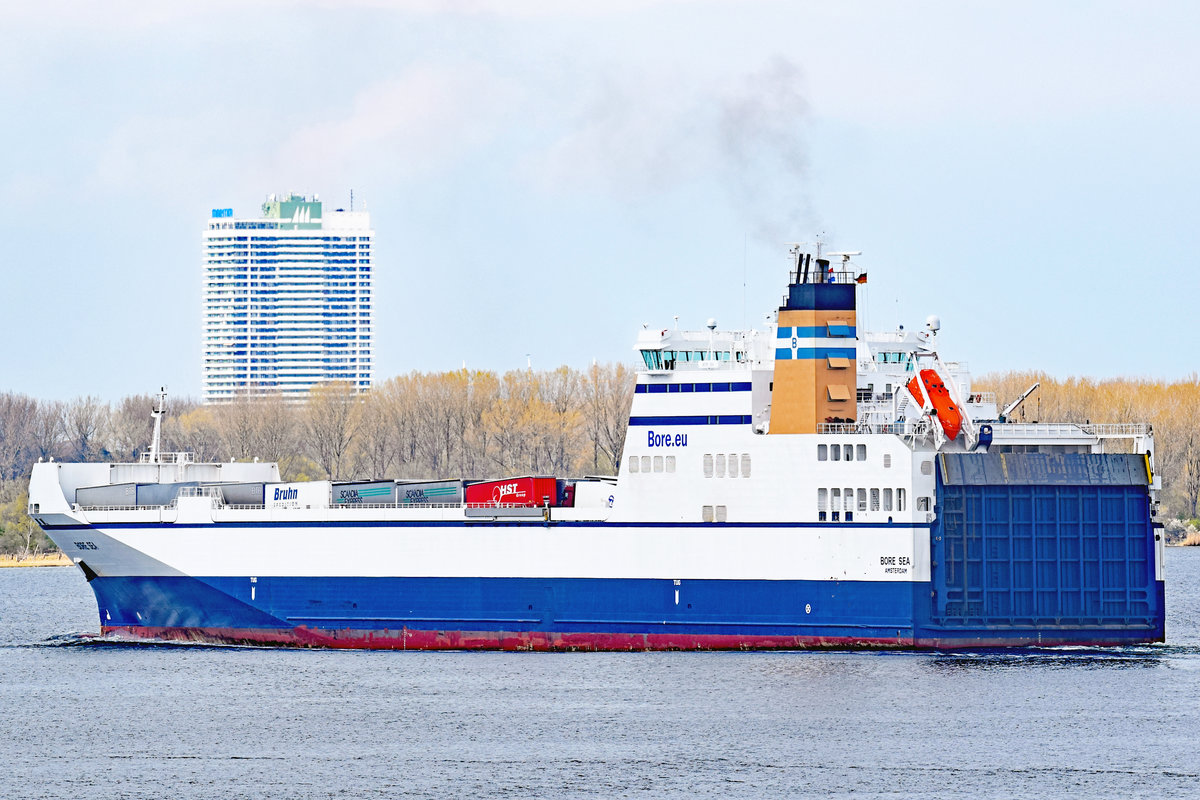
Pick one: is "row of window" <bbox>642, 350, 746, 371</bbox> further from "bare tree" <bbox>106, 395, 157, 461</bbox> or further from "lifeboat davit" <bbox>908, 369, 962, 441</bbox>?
"bare tree" <bbox>106, 395, 157, 461</bbox>

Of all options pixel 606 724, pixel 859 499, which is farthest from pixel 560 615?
pixel 606 724

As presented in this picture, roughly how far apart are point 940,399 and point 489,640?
1274 cm

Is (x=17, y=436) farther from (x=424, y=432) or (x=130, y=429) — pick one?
(x=424, y=432)

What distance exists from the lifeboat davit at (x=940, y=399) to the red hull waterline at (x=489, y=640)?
5.09 m

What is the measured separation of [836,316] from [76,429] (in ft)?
282

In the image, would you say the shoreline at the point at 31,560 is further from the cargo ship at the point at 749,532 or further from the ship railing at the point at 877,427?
the ship railing at the point at 877,427

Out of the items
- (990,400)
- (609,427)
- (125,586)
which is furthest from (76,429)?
(990,400)

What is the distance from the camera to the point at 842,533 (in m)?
42.4

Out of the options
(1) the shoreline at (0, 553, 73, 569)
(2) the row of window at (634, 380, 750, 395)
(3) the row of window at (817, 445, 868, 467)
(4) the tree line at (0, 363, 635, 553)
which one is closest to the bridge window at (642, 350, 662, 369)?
(2) the row of window at (634, 380, 750, 395)

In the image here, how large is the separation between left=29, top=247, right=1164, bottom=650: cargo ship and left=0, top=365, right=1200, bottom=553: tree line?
43115mm

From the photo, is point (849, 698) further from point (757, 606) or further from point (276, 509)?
point (276, 509)

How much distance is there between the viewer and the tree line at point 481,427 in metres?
94.4

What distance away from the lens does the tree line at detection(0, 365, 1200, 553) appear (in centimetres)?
9444

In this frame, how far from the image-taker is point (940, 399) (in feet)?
140
